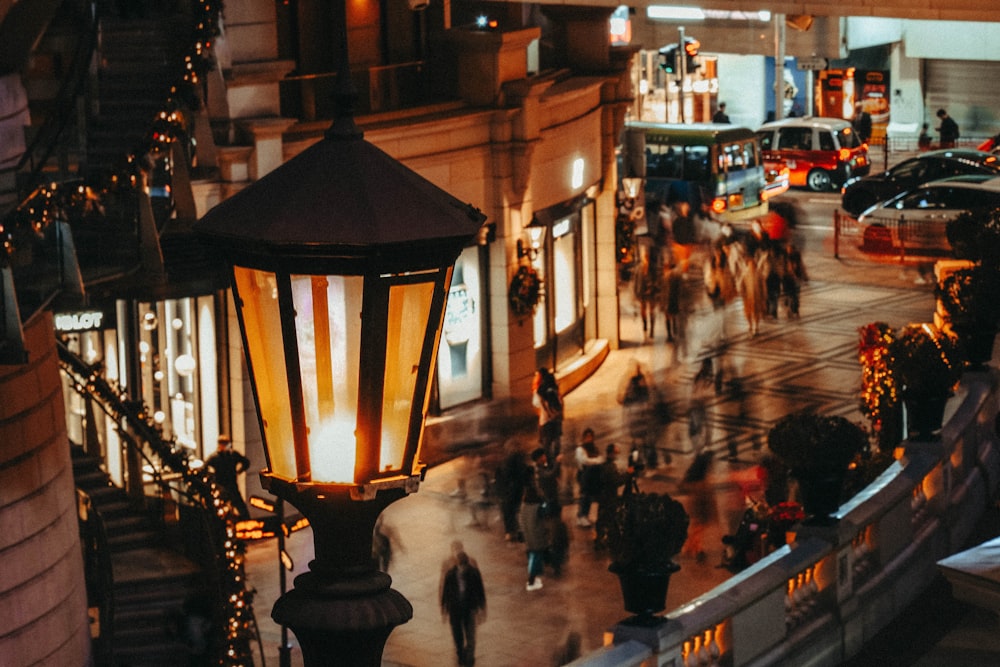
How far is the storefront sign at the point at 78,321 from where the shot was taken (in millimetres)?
20391

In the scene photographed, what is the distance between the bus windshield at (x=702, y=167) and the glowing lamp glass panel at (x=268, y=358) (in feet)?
120

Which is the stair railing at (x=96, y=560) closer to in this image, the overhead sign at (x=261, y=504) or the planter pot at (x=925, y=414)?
the overhead sign at (x=261, y=504)

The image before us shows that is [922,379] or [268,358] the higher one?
[268,358]

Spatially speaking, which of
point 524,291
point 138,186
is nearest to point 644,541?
point 138,186

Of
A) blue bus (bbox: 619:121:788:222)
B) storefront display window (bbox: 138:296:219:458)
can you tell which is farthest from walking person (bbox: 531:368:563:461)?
blue bus (bbox: 619:121:788:222)

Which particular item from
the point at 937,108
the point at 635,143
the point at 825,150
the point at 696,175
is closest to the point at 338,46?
the point at 635,143

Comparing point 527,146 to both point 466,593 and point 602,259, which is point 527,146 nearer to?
point 602,259

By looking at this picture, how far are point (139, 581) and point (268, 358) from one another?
46.0 ft

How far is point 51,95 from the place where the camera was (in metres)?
19.0

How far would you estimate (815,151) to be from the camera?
47.9m

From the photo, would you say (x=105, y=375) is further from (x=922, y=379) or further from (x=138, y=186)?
(x=922, y=379)

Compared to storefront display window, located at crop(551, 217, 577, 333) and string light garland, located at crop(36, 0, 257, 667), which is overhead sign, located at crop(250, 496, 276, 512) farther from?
storefront display window, located at crop(551, 217, 577, 333)

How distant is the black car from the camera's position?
144ft

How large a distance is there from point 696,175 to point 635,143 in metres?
5.58
